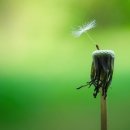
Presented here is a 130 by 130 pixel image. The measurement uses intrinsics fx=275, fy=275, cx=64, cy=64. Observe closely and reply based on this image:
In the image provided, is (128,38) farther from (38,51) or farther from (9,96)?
(9,96)

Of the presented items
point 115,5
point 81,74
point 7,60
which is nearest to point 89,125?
point 81,74

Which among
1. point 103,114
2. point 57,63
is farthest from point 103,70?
point 57,63

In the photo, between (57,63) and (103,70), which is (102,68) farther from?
(57,63)

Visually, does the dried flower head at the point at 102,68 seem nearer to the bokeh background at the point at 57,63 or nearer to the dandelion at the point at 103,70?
the dandelion at the point at 103,70

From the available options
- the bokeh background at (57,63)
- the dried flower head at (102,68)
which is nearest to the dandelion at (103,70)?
the dried flower head at (102,68)

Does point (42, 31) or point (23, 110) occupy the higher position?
point (42, 31)

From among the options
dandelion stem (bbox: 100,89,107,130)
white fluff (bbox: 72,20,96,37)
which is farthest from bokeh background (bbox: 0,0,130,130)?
dandelion stem (bbox: 100,89,107,130)
